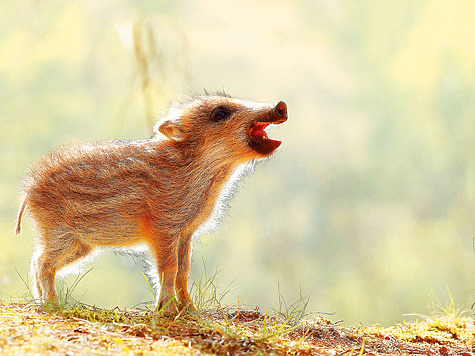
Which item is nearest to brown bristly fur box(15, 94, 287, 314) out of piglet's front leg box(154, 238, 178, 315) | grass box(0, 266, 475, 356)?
piglet's front leg box(154, 238, 178, 315)

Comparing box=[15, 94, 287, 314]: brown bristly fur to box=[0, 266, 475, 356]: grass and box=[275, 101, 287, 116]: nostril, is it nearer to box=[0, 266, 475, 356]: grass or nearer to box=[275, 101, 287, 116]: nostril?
box=[275, 101, 287, 116]: nostril

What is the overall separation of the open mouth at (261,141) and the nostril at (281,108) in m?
0.09

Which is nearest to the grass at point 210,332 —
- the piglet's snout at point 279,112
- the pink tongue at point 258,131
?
the pink tongue at point 258,131

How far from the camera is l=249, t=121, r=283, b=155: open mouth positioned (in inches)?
149

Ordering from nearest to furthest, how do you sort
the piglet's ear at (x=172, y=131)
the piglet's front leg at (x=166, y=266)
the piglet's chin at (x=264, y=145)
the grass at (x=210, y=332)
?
the grass at (x=210, y=332) < the piglet's front leg at (x=166, y=266) < the piglet's chin at (x=264, y=145) < the piglet's ear at (x=172, y=131)

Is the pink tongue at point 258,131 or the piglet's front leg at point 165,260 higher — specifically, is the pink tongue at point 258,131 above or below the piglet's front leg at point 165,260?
above

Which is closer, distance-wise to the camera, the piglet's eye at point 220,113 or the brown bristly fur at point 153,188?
the brown bristly fur at point 153,188

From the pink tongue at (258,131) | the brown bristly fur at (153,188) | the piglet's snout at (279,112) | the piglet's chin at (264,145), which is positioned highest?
the piglet's snout at (279,112)

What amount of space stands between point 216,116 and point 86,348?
6.95 feet

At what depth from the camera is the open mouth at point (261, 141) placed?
12.5 feet

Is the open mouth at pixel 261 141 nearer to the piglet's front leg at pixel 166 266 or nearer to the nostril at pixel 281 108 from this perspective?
the nostril at pixel 281 108

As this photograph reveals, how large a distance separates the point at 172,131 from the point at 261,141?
72 centimetres

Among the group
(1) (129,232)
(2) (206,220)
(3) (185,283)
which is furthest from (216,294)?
(1) (129,232)

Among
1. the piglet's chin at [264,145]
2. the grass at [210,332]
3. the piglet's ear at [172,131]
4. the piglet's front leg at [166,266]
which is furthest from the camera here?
the piglet's ear at [172,131]
